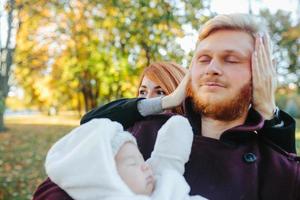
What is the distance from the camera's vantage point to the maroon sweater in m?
1.78

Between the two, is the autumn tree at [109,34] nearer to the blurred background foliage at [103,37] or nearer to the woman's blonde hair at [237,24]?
the blurred background foliage at [103,37]

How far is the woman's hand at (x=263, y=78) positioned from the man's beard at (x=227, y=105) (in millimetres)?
34

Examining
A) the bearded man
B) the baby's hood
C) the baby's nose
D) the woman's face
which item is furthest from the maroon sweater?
the woman's face

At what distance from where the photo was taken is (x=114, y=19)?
770 cm

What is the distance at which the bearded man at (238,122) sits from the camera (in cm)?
180

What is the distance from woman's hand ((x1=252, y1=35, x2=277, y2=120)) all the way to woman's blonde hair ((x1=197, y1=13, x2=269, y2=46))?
1.4 inches

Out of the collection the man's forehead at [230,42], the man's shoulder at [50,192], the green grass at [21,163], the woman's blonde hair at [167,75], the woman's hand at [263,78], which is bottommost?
the green grass at [21,163]

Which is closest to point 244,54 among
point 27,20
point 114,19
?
point 114,19

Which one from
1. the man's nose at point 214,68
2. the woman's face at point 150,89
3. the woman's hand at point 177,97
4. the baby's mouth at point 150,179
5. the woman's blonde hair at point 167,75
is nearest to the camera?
the baby's mouth at point 150,179

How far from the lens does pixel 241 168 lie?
183 centimetres

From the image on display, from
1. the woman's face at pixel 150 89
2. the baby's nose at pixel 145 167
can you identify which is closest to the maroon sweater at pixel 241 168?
the baby's nose at pixel 145 167

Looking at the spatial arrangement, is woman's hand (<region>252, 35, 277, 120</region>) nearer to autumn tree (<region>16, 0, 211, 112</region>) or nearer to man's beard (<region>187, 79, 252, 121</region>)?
man's beard (<region>187, 79, 252, 121</region>)

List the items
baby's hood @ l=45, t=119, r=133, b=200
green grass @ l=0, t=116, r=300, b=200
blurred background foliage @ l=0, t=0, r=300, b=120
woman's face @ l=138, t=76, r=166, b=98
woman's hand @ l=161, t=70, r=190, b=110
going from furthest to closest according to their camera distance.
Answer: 1. green grass @ l=0, t=116, r=300, b=200
2. blurred background foliage @ l=0, t=0, r=300, b=120
3. woman's face @ l=138, t=76, r=166, b=98
4. woman's hand @ l=161, t=70, r=190, b=110
5. baby's hood @ l=45, t=119, r=133, b=200

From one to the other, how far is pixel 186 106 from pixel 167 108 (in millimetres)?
126
